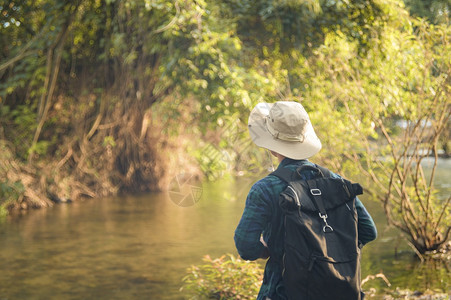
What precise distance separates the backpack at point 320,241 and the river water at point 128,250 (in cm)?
489

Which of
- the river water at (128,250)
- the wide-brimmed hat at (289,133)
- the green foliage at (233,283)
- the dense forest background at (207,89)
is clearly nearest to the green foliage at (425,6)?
the dense forest background at (207,89)

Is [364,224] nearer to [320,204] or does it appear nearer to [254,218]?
[320,204]

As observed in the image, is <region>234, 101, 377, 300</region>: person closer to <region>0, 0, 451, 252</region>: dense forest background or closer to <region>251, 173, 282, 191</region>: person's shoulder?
<region>251, 173, 282, 191</region>: person's shoulder

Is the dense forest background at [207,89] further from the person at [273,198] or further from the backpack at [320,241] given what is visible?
the backpack at [320,241]

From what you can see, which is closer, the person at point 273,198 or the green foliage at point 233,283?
the person at point 273,198

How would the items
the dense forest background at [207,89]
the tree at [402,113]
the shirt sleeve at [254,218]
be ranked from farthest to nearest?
the dense forest background at [207,89], the tree at [402,113], the shirt sleeve at [254,218]

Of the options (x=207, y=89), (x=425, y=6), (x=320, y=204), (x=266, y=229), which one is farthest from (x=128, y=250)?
(x=425, y=6)

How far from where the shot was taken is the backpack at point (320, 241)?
8.08 feet

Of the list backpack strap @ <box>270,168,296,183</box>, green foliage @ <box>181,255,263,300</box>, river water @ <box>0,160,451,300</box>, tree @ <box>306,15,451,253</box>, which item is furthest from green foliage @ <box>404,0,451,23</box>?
backpack strap @ <box>270,168,296,183</box>

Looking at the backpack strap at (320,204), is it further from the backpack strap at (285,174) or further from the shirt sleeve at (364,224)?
the shirt sleeve at (364,224)

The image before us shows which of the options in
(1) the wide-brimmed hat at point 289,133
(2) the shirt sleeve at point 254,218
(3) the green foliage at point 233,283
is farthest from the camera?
(3) the green foliage at point 233,283

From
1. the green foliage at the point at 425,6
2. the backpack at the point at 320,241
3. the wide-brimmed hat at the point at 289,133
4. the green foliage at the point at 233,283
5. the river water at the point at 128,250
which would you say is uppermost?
the green foliage at the point at 425,6

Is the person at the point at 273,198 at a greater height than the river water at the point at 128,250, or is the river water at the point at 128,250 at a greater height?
the person at the point at 273,198

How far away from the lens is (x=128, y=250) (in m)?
10.1
